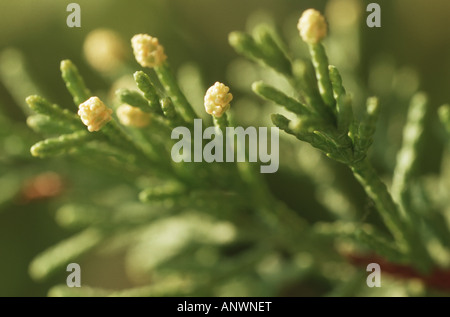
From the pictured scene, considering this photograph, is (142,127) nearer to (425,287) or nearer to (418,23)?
(425,287)


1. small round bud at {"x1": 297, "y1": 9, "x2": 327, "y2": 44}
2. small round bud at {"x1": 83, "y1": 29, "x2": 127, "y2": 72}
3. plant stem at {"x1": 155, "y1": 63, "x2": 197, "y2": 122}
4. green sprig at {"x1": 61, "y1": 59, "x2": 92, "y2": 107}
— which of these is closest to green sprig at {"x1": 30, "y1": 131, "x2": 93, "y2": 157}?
green sprig at {"x1": 61, "y1": 59, "x2": 92, "y2": 107}

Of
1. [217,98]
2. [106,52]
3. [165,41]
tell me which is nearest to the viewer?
[217,98]

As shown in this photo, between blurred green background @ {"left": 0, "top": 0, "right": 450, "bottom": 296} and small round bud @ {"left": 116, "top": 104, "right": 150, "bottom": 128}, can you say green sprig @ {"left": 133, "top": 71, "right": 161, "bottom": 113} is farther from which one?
blurred green background @ {"left": 0, "top": 0, "right": 450, "bottom": 296}

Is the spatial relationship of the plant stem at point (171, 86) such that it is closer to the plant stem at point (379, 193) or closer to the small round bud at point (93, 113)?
the small round bud at point (93, 113)

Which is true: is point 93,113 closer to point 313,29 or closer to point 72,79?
point 72,79

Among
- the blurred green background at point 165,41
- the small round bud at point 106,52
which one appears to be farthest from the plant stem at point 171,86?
the blurred green background at point 165,41

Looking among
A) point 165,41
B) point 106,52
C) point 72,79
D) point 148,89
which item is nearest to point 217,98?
point 148,89
